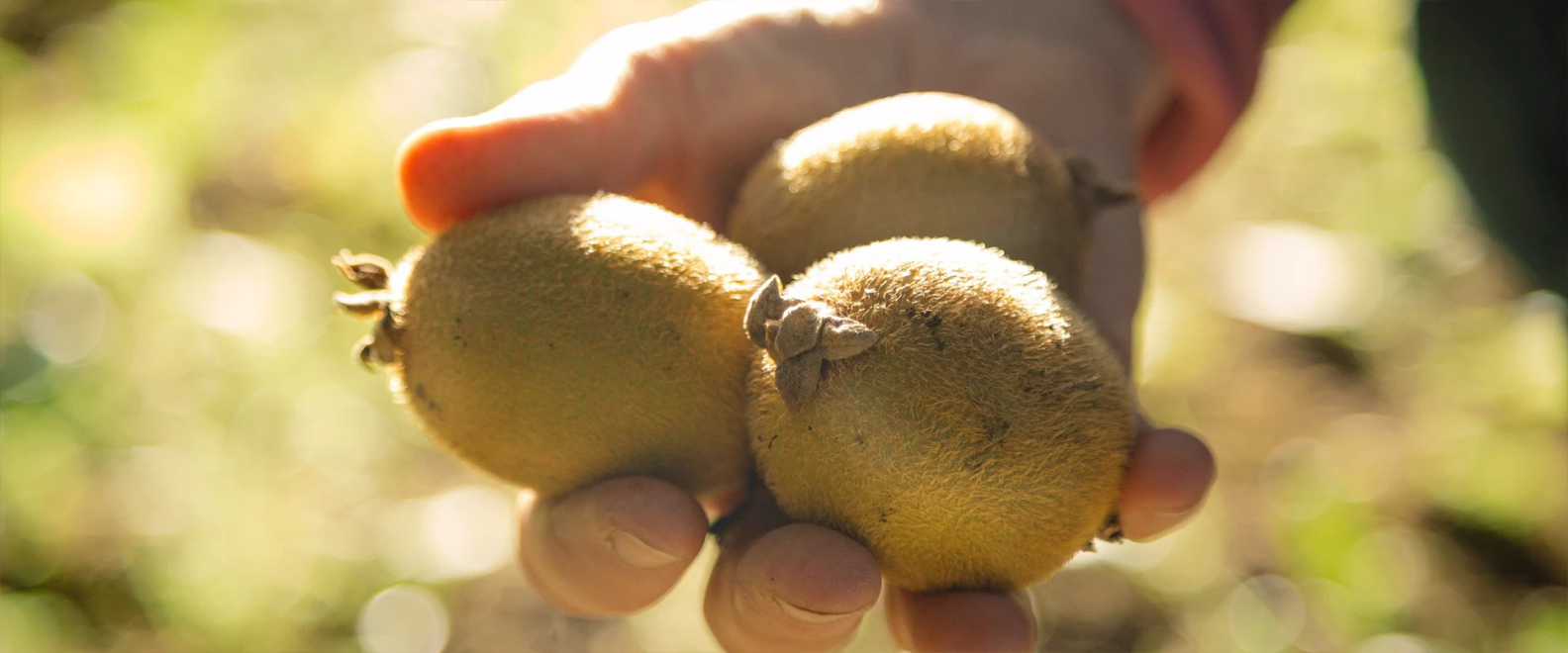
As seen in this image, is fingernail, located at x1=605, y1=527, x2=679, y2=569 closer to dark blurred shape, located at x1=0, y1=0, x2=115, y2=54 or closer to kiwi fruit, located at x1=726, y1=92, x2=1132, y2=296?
kiwi fruit, located at x1=726, y1=92, x2=1132, y2=296

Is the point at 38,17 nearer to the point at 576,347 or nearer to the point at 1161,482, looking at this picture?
the point at 576,347

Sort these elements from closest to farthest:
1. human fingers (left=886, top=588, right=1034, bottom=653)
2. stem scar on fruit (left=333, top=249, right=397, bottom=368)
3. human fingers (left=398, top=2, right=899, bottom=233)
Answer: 1. human fingers (left=886, top=588, right=1034, bottom=653)
2. stem scar on fruit (left=333, top=249, right=397, bottom=368)
3. human fingers (left=398, top=2, right=899, bottom=233)

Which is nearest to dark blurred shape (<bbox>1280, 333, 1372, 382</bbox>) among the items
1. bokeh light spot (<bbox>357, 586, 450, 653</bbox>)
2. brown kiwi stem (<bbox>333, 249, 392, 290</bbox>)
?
bokeh light spot (<bbox>357, 586, 450, 653</bbox>)

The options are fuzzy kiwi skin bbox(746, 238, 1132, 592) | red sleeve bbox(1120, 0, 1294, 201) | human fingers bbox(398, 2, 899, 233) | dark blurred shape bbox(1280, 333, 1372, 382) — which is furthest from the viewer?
dark blurred shape bbox(1280, 333, 1372, 382)

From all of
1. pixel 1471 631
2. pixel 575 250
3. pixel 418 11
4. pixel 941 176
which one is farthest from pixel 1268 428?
pixel 418 11

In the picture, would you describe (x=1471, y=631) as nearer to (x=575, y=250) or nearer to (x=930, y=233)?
(x=930, y=233)

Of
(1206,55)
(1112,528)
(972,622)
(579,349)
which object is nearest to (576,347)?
(579,349)
